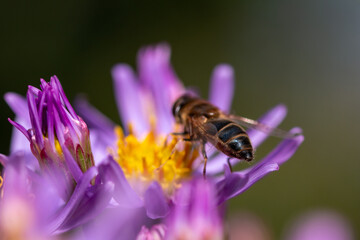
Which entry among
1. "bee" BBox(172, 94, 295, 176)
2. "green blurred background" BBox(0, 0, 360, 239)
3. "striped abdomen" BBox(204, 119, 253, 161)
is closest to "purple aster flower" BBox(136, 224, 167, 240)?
"bee" BBox(172, 94, 295, 176)

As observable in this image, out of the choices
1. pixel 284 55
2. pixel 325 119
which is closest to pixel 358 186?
pixel 325 119

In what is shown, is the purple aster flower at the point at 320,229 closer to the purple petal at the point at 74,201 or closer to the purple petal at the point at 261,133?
the purple petal at the point at 74,201

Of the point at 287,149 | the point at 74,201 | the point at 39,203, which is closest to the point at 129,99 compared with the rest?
the point at 287,149

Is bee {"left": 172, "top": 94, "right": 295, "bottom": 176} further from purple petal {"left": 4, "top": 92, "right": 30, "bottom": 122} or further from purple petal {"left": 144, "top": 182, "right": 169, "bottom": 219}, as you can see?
purple petal {"left": 4, "top": 92, "right": 30, "bottom": 122}

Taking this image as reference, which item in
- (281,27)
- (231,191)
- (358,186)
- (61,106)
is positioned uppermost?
(61,106)

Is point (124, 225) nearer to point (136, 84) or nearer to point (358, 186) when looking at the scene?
point (136, 84)

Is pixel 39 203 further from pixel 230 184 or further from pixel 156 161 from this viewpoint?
pixel 156 161
